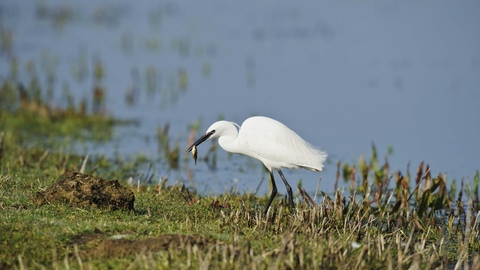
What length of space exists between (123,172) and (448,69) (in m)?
11.4

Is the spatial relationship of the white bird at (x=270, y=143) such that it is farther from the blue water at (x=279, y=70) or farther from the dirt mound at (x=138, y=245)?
the blue water at (x=279, y=70)

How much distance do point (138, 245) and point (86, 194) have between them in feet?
4.07

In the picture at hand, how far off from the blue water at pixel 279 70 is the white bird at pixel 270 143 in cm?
241

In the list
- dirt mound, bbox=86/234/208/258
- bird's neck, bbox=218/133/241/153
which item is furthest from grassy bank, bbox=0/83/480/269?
bird's neck, bbox=218/133/241/153

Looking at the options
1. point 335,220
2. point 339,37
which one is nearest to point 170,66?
point 339,37

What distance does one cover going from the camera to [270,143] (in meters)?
7.21

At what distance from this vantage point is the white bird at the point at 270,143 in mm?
7219

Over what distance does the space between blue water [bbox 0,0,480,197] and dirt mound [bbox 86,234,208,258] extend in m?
4.39

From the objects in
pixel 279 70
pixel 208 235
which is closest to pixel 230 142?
pixel 208 235

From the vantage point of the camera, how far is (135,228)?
5688 mm

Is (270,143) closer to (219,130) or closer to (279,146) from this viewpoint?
(279,146)

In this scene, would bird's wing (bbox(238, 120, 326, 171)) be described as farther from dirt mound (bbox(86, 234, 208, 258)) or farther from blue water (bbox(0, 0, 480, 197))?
blue water (bbox(0, 0, 480, 197))

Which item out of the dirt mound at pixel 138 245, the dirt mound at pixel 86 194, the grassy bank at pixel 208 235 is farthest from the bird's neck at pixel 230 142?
the dirt mound at pixel 138 245

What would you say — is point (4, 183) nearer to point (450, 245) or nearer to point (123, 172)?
point (123, 172)
